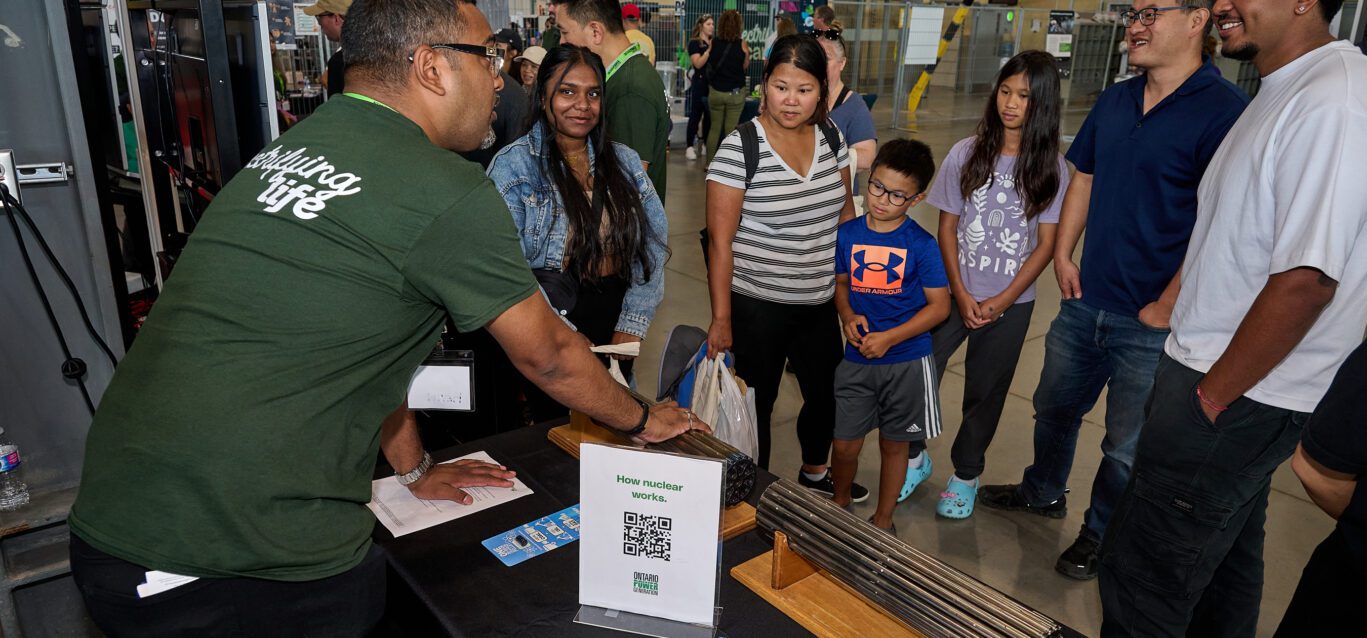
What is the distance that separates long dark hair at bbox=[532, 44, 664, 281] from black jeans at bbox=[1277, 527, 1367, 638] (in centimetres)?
175

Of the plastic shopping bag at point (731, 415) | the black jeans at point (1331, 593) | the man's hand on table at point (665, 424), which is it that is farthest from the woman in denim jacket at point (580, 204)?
the black jeans at point (1331, 593)

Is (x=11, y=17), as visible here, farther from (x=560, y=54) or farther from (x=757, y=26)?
(x=757, y=26)

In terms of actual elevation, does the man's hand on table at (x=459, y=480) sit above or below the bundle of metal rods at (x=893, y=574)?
below

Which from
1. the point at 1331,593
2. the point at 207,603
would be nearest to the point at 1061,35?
the point at 1331,593

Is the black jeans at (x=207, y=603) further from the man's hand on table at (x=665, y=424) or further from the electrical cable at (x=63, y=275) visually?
the electrical cable at (x=63, y=275)

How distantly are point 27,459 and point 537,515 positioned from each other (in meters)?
1.65

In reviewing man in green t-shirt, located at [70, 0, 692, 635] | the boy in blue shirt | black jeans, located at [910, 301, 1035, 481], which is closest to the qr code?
man in green t-shirt, located at [70, 0, 692, 635]

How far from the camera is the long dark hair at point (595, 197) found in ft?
8.01

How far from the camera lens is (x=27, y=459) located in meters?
2.30

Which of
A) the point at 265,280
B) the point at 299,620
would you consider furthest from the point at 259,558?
the point at 265,280

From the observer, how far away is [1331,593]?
1333 millimetres

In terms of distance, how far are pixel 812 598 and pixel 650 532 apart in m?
0.28

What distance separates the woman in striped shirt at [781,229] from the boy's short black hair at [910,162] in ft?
0.59

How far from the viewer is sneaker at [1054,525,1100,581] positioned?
8.71 ft
